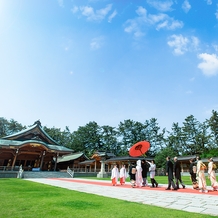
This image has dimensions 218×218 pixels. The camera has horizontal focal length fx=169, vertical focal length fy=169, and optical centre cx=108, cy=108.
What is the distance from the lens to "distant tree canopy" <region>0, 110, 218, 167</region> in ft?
161

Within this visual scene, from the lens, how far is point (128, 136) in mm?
60406

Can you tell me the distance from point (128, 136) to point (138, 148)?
50593 millimetres

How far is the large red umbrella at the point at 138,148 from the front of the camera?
10.4 meters

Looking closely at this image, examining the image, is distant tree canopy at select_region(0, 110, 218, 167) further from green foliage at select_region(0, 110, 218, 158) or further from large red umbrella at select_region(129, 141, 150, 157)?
large red umbrella at select_region(129, 141, 150, 157)

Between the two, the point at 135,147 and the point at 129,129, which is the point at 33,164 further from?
the point at 129,129

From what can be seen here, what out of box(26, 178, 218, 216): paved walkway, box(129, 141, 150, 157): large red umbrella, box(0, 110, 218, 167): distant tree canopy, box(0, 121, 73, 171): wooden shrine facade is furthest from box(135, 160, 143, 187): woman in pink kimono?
box(0, 110, 218, 167): distant tree canopy

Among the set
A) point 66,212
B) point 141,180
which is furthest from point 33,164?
point 66,212

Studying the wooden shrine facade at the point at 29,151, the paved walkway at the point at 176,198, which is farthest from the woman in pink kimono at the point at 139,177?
the wooden shrine facade at the point at 29,151

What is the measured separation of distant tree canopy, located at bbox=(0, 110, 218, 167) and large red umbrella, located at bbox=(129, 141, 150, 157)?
41202mm

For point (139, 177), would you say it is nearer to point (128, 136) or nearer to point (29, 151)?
point (29, 151)

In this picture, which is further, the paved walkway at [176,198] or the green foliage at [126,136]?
the green foliage at [126,136]

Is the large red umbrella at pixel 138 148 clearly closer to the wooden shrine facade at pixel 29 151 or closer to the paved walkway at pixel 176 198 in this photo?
the paved walkway at pixel 176 198

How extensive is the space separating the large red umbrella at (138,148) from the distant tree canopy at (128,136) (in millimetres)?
41202

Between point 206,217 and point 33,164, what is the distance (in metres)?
30.1
